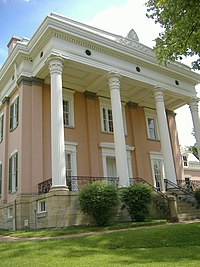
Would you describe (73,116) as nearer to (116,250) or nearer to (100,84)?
(100,84)

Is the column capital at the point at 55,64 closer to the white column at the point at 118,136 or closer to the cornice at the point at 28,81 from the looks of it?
the cornice at the point at 28,81

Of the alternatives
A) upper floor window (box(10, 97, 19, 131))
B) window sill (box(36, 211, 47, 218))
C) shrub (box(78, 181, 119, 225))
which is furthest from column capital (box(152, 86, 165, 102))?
window sill (box(36, 211, 47, 218))

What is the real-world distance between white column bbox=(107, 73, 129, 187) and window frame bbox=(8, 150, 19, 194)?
575 centimetres

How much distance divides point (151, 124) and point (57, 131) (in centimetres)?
1108

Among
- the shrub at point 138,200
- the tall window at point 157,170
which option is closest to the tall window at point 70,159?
the shrub at point 138,200

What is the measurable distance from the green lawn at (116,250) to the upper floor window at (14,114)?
33.9 feet

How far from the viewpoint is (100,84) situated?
19.8 metres

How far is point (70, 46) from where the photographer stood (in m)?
16.5

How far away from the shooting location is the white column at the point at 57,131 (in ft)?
45.2

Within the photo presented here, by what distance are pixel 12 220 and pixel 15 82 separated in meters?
8.24

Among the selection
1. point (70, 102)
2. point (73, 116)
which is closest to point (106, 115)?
point (73, 116)

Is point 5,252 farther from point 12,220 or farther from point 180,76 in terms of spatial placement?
point 180,76

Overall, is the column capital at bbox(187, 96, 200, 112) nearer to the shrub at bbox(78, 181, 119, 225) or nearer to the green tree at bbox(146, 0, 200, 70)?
the green tree at bbox(146, 0, 200, 70)

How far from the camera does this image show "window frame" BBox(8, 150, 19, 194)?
17.2 metres
